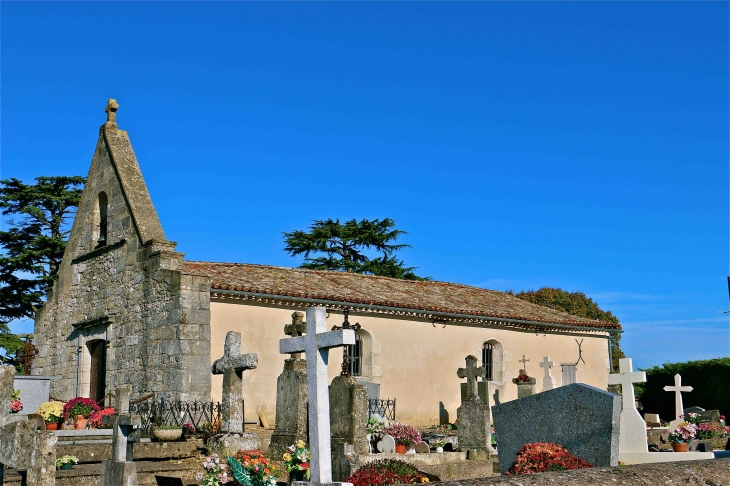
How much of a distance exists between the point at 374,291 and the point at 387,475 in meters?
14.7

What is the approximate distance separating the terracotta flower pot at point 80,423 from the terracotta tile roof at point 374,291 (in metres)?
4.06

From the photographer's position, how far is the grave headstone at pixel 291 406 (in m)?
13.9

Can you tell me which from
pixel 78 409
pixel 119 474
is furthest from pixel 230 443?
pixel 78 409

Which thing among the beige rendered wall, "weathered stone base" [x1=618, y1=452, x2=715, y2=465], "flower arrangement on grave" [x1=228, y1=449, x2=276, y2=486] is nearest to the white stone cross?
the beige rendered wall

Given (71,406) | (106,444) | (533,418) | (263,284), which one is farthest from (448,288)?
(533,418)

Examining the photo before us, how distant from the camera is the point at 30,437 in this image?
7527 millimetres

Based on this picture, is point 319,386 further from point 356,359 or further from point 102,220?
point 102,220

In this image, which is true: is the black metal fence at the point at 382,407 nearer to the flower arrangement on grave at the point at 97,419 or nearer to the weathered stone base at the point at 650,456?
the flower arrangement on grave at the point at 97,419

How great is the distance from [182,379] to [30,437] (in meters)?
10.1

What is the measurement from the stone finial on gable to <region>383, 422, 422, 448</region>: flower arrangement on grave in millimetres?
12060

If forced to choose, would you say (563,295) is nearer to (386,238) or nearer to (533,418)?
(386,238)

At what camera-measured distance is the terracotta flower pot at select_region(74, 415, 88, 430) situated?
51.4 feet

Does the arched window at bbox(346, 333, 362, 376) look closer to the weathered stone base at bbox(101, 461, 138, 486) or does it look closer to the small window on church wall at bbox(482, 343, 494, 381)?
the small window on church wall at bbox(482, 343, 494, 381)

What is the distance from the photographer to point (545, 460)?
814 cm
